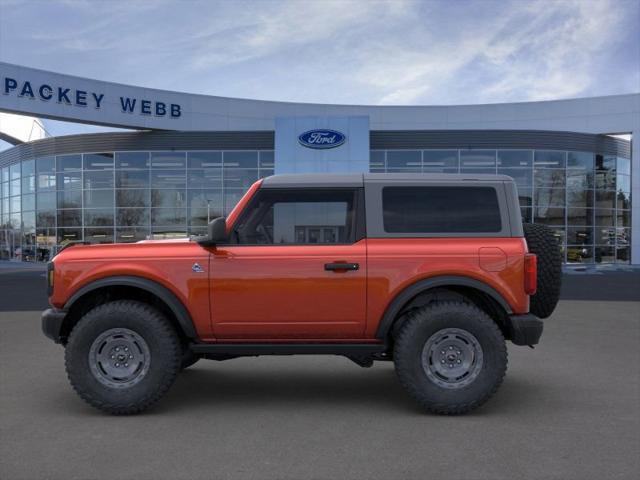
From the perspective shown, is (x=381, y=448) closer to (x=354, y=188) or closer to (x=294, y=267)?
(x=294, y=267)

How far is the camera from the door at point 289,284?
4391 mm

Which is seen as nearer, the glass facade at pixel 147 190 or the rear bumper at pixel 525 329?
the rear bumper at pixel 525 329

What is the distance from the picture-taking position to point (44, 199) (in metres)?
28.3

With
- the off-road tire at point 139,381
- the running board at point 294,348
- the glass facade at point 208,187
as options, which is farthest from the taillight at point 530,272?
the glass facade at point 208,187

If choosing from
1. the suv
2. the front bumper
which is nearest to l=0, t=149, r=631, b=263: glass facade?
the suv

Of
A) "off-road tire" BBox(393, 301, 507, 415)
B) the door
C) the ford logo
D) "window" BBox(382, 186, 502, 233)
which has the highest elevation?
the ford logo

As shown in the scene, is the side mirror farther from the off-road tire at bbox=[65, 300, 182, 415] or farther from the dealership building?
the dealership building

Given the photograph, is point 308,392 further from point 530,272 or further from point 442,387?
point 530,272

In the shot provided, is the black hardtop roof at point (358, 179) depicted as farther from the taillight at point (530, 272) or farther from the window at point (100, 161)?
the window at point (100, 161)

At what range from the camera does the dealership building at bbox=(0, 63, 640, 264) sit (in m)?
24.5

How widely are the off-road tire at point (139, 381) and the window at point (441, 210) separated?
2.12m

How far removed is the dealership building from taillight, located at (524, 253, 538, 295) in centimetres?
1975

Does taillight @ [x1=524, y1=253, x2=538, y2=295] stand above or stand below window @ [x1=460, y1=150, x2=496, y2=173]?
below

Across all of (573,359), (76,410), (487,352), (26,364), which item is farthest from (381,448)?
(26,364)
